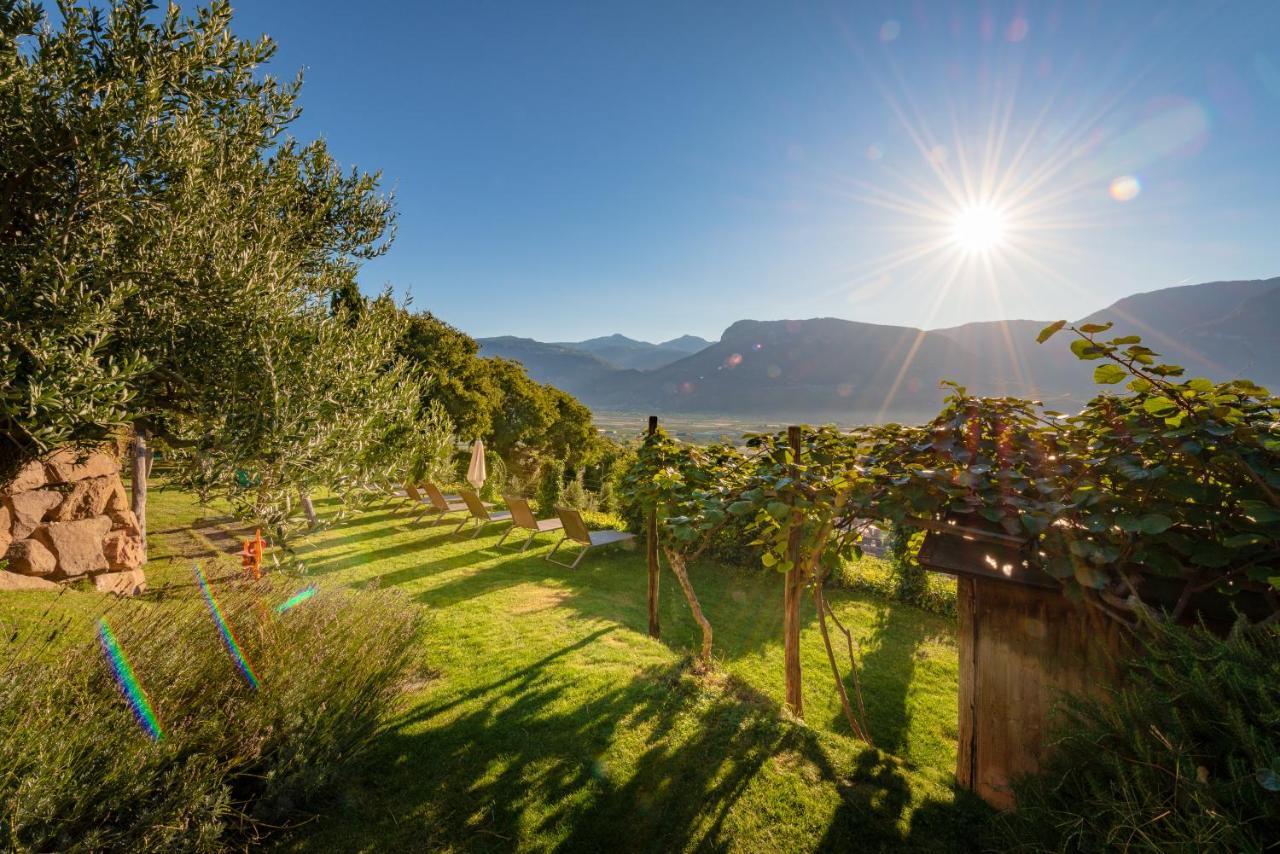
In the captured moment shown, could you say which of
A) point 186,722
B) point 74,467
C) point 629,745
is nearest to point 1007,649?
point 629,745

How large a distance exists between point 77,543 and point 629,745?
735 cm

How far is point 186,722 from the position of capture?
118 inches

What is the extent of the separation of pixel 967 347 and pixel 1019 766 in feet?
624

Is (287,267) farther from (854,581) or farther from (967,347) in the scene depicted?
→ (967,347)

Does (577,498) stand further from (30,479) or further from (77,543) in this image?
(30,479)

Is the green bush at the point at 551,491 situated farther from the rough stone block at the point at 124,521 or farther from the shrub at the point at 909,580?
the rough stone block at the point at 124,521

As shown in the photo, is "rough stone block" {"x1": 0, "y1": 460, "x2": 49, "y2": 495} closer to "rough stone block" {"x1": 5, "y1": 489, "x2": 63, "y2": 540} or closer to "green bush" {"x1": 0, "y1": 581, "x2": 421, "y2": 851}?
"rough stone block" {"x1": 5, "y1": 489, "x2": 63, "y2": 540}

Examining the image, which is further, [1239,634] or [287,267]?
[287,267]

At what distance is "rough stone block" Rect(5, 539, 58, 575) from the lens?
577 cm

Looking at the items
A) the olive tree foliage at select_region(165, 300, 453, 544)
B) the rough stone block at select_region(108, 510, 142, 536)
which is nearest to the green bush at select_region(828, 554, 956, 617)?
the olive tree foliage at select_region(165, 300, 453, 544)

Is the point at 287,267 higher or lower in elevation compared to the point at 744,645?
higher

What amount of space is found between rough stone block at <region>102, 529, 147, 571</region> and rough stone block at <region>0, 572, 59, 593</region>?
0.76 metres

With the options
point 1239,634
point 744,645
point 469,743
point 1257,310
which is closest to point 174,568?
point 469,743

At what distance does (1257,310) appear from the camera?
8012 cm
